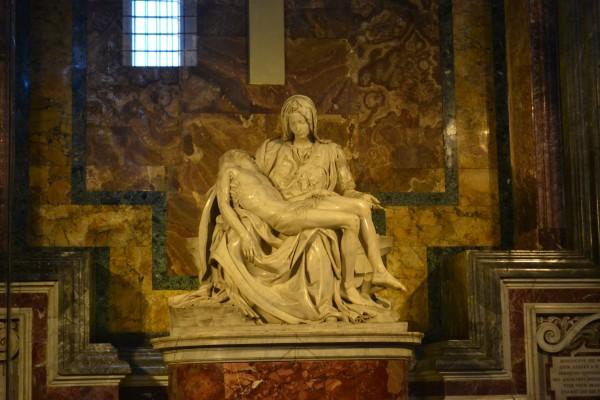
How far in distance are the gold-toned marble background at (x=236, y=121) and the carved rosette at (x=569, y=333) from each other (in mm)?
1287

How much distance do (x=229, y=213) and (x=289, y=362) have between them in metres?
1.29

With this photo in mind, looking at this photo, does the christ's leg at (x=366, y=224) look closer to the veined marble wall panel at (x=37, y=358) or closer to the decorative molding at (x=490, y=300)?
the decorative molding at (x=490, y=300)

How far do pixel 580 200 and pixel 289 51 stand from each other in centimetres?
286

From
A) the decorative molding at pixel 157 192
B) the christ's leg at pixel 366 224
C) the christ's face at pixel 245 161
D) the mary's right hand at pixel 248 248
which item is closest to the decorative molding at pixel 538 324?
the christ's leg at pixel 366 224

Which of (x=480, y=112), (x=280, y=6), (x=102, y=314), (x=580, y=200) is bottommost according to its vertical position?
(x=102, y=314)

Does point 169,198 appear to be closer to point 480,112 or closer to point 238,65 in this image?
point 238,65

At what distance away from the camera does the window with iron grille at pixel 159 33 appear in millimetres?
12008

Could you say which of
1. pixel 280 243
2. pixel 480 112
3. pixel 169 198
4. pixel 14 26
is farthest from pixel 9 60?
pixel 480 112

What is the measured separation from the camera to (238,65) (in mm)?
12023

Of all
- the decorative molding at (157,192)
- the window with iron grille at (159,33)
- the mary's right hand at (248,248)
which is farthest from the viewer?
the window with iron grille at (159,33)

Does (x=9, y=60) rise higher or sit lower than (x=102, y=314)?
higher

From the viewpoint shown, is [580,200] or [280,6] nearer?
[580,200]

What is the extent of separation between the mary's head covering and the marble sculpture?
1.73 feet

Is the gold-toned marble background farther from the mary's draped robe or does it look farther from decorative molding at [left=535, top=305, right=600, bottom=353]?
the mary's draped robe
